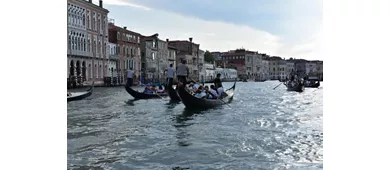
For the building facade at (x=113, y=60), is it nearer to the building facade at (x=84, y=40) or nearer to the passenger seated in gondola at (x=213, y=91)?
the building facade at (x=84, y=40)

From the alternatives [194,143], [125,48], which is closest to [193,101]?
[194,143]

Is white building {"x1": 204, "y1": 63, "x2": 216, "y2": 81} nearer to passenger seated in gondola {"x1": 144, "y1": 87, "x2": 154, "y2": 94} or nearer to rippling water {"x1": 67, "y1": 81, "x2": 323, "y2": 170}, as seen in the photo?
passenger seated in gondola {"x1": 144, "y1": 87, "x2": 154, "y2": 94}

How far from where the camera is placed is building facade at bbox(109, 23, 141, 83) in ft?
44.8

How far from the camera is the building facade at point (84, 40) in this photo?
654 centimetres

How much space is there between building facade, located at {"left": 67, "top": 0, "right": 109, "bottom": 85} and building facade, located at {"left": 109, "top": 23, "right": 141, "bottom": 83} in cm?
262

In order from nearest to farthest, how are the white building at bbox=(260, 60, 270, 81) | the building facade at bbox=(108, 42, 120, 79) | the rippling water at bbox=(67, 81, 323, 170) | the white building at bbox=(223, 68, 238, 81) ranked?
the rippling water at bbox=(67, 81, 323, 170) → the building facade at bbox=(108, 42, 120, 79) → the white building at bbox=(223, 68, 238, 81) → the white building at bbox=(260, 60, 270, 81)

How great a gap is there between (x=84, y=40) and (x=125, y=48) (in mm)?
6522

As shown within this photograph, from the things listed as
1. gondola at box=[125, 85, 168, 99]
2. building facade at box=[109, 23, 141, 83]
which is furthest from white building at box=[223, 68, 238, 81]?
gondola at box=[125, 85, 168, 99]

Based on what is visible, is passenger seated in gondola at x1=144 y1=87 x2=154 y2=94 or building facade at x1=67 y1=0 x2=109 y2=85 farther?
building facade at x1=67 y1=0 x2=109 y2=85
